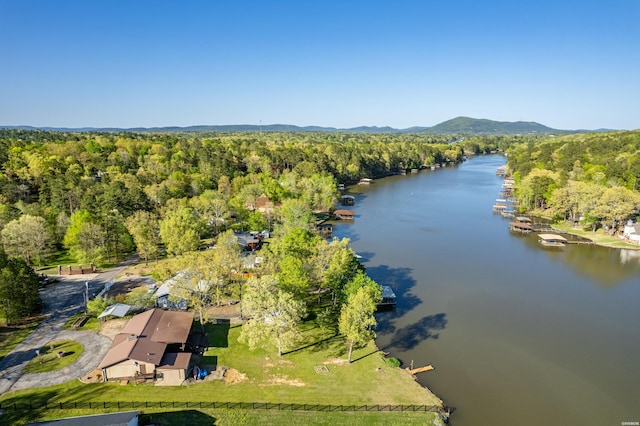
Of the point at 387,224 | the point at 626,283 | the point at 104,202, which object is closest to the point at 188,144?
the point at 104,202

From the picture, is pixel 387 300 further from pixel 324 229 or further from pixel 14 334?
pixel 14 334

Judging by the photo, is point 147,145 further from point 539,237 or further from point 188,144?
point 539,237

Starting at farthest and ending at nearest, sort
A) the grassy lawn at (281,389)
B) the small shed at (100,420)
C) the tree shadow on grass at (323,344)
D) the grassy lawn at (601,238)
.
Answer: the grassy lawn at (601,238) → the tree shadow on grass at (323,344) → the grassy lawn at (281,389) → the small shed at (100,420)

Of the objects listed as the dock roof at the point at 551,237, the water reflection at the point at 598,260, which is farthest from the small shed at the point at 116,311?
the dock roof at the point at 551,237

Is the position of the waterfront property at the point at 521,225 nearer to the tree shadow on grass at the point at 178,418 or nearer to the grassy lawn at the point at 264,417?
the grassy lawn at the point at 264,417

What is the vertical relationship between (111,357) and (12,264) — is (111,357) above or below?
below
